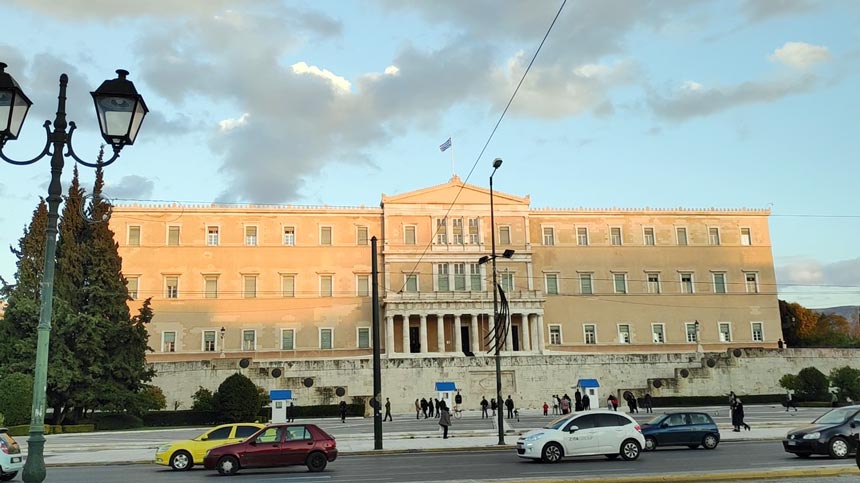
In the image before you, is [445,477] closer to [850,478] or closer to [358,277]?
[850,478]

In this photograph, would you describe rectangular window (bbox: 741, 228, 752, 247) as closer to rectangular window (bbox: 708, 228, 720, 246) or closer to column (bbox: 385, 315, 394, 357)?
rectangular window (bbox: 708, 228, 720, 246)

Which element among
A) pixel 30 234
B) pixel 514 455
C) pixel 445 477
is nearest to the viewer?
pixel 445 477

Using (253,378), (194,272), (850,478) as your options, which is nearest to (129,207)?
(194,272)

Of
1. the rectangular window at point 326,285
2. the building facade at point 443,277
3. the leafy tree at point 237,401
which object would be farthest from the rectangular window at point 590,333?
the leafy tree at point 237,401

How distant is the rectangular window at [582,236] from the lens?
6391 cm

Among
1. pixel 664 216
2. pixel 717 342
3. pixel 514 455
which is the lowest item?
pixel 514 455

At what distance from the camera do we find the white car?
17750 mm

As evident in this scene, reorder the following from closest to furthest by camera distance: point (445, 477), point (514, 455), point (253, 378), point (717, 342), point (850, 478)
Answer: point (850, 478)
point (445, 477)
point (514, 455)
point (253, 378)
point (717, 342)

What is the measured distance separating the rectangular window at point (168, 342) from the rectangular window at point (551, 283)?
99.8 feet

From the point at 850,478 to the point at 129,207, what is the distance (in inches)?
2197

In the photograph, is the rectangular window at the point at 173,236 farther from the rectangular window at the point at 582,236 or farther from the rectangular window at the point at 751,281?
the rectangular window at the point at 751,281

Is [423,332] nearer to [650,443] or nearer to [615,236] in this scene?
[615,236]

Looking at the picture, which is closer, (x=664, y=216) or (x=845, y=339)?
(x=664, y=216)

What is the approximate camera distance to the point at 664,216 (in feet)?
215
